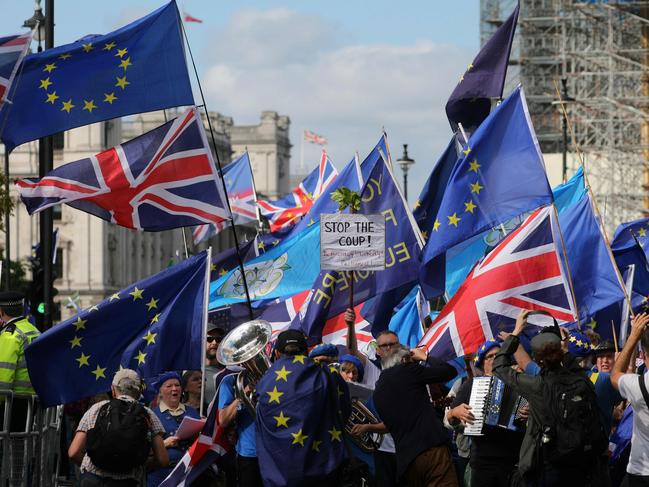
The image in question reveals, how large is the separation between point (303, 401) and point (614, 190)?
1765 inches

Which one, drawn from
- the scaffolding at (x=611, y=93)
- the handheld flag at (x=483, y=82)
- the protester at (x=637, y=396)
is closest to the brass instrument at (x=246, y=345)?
the protester at (x=637, y=396)

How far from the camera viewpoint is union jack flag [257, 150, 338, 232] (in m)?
26.7

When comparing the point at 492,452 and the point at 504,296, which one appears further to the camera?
the point at 504,296

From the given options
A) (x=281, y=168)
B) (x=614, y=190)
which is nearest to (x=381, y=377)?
(x=614, y=190)

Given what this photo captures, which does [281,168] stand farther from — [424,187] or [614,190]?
[424,187]

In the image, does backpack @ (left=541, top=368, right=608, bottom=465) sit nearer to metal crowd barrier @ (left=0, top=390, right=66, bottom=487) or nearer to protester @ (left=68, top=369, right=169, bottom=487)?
protester @ (left=68, top=369, right=169, bottom=487)

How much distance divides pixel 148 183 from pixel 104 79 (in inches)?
37.5

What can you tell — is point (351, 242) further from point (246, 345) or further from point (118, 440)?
point (118, 440)

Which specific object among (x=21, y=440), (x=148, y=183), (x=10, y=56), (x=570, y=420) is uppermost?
(x=10, y=56)

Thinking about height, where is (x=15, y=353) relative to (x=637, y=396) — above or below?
below

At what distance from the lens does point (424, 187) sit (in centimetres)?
1678

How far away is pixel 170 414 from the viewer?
11195 millimetres

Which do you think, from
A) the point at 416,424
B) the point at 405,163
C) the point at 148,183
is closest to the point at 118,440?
the point at 416,424


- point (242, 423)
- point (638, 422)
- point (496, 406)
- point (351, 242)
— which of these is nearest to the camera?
point (638, 422)
